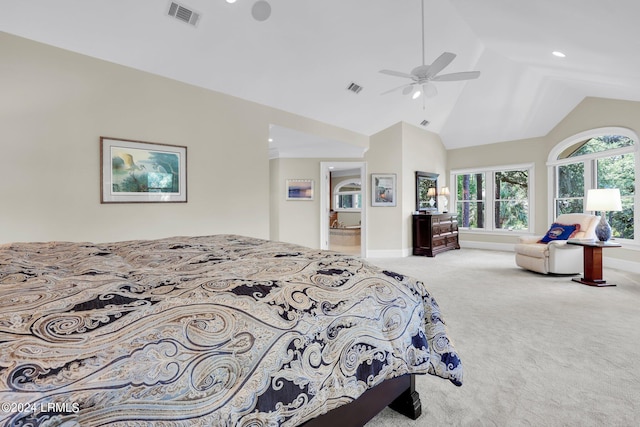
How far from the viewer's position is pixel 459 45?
4.84 m

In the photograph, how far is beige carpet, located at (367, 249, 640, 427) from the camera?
1.61 m

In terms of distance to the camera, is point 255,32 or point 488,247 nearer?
point 255,32

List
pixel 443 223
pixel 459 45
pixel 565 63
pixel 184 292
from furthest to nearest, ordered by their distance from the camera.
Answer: pixel 443 223
pixel 459 45
pixel 565 63
pixel 184 292

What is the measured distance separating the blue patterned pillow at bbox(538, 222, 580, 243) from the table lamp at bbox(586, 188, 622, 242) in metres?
0.59

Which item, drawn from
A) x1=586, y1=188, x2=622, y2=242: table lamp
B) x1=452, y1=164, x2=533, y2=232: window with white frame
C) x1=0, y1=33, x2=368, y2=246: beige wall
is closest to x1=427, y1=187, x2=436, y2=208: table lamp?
x1=452, y1=164, x2=533, y2=232: window with white frame

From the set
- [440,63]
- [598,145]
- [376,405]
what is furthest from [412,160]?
[376,405]

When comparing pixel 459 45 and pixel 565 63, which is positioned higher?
pixel 459 45

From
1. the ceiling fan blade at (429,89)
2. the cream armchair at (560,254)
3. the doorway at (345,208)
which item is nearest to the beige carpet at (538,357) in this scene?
the cream armchair at (560,254)

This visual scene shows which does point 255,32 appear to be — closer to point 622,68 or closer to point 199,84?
point 199,84

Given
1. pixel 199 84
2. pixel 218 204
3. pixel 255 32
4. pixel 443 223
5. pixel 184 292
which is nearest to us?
pixel 184 292

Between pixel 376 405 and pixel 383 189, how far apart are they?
5.74 m

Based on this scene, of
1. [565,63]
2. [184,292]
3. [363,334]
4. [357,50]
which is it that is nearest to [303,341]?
[363,334]

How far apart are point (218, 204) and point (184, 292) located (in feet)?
10.7

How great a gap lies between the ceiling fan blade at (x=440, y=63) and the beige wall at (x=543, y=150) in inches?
147
